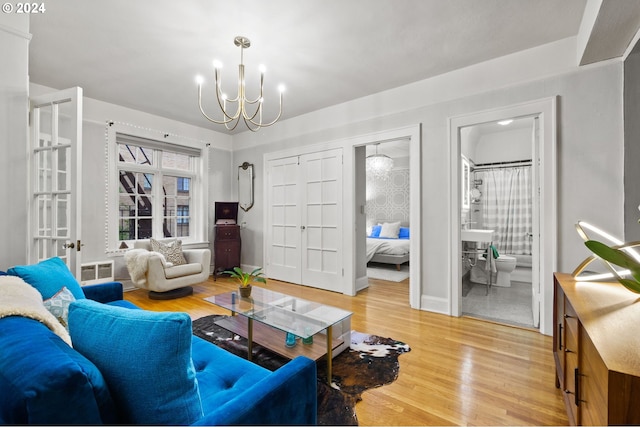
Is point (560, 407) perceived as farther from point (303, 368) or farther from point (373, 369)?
point (303, 368)

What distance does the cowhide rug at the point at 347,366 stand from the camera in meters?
1.65

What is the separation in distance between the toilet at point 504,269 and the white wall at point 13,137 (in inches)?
209

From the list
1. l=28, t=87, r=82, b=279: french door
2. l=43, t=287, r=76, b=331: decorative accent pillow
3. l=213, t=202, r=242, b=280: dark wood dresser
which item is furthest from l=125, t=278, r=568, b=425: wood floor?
l=43, t=287, r=76, b=331: decorative accent pillow

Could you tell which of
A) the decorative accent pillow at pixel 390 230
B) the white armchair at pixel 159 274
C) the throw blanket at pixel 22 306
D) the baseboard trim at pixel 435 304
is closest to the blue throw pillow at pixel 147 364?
the throw blanket at pixel 22 306

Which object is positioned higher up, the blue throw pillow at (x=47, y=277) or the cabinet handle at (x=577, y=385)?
the blue throw pillow at (x=47, y=277)

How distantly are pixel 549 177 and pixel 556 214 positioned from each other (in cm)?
34

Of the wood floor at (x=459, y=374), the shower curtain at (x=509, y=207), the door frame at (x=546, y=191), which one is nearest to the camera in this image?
the wood floor at (x=459, y=374)

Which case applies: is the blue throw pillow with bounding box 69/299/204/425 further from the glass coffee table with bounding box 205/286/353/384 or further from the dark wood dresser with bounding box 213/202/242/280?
the dark wood dresser with bounding box 213/202/242/280

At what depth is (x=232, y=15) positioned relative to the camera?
223 cm

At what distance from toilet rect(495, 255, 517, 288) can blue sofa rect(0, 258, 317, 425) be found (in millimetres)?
4319

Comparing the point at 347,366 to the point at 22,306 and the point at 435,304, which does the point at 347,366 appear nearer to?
the point at 435,304

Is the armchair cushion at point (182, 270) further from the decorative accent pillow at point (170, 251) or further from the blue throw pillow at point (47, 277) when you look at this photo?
the blue throw pillow at point (47, 277)

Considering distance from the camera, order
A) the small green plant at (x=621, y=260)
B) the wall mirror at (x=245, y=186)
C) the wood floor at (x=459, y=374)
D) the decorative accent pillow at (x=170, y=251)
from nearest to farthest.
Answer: the small green plant at (x=621, y=260) → the wood floor at (x=459, y=374) → the decorative accent pillow at (x=170, y=251) → the wall mirror at (x=245, y=186)

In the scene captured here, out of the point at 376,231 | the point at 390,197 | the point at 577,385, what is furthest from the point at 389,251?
the point at 577,385
